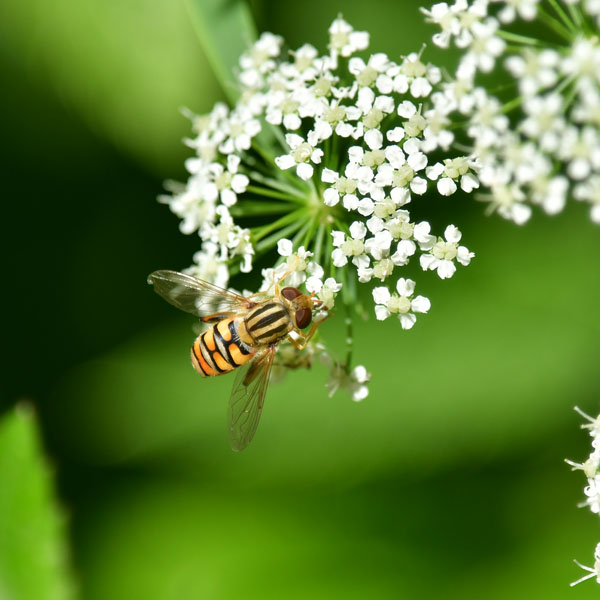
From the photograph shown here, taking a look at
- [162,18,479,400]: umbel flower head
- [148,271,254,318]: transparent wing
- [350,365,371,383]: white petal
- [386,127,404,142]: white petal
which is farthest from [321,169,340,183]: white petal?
[350,365,371,383]: white petal

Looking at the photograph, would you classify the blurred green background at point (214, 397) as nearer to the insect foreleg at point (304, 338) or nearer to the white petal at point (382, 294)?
the insect foreleg at point (304, 338)

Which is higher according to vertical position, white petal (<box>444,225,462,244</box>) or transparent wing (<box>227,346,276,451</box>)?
white petal (<box>444,225,462,244</box>)

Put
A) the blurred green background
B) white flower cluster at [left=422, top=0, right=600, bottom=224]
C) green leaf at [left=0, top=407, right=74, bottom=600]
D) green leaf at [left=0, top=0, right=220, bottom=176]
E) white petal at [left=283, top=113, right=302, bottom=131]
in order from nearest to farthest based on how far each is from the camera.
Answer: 1. white flower cluster at [left=422, top=0, right=600, bottom=224]
2. white petal at [left=283, top=113, right=302, bottom=131]
3. green leaf at [left=0, top=407, right=74, bottom=600]
4. the blurred green background
5. green leaf at [left=0, top=0, right=220, bottom=176]

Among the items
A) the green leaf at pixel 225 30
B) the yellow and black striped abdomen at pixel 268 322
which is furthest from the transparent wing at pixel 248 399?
the green leaf at pixel 225 30

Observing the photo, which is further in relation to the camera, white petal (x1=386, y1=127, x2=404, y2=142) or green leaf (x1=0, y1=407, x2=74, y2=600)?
green leaf (x1=0, y1=407, x2=74, y2=600)

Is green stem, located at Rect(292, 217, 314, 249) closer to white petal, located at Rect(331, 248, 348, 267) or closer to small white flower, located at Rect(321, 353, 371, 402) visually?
white petal, located at Rect(331, 248, 348, 267)

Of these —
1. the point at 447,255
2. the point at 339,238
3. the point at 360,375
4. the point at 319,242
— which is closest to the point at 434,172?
the point at 447,255

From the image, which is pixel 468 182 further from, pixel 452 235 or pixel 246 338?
pixel 246 338
